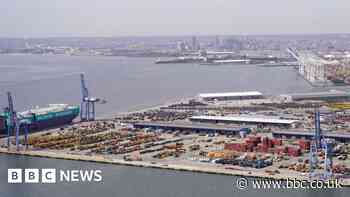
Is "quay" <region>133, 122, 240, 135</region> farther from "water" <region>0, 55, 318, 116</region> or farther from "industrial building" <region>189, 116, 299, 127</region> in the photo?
"water" <region>0, 55, 318, 116</region>

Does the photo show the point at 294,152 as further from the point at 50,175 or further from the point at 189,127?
the point at 50,175

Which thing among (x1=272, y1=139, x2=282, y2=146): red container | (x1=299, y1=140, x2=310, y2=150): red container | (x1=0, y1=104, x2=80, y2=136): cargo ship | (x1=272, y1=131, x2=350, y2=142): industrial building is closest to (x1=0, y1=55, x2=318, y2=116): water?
(x1=0, y1=104, x2=80, y2=136): cargo ship

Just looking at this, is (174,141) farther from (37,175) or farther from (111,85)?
(111,85)

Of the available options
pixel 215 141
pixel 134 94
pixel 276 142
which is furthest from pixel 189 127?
pixel 134 94

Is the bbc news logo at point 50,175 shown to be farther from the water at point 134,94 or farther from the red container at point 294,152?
the red container at point 294,152

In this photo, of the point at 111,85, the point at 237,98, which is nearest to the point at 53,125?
the point at 237,98

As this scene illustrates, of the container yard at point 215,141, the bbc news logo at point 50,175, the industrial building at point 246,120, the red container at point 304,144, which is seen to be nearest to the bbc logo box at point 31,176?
the bbc news logo at point 50,175
